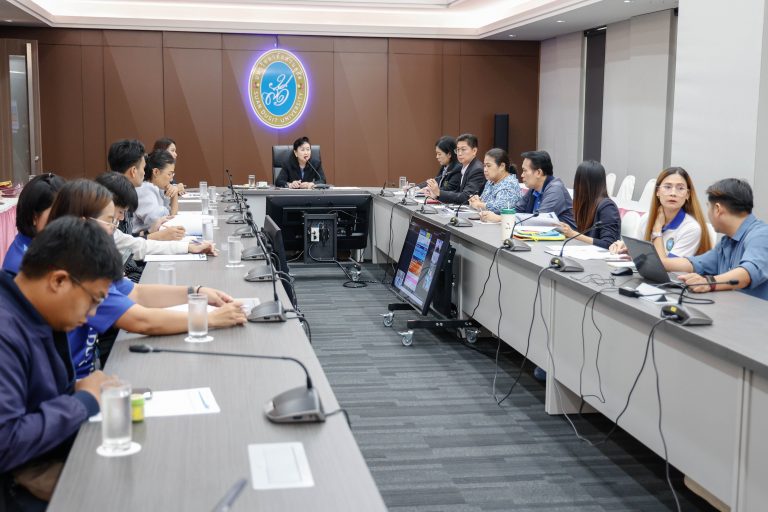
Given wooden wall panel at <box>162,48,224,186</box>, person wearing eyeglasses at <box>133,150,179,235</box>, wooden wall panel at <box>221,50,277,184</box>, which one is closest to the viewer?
person wearing eyeglasses at <box>133,150,179,235</box>

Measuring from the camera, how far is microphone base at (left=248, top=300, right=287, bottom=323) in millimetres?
2885

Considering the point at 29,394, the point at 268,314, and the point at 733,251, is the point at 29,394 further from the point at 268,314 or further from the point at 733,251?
the point at 733,251

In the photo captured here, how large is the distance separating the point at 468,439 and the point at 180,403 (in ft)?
6.46

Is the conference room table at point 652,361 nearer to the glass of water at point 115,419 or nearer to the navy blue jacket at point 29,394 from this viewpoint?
the glass of water at point 115,419

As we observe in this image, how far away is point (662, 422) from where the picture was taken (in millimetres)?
2984

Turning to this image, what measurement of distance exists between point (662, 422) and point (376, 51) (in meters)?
9.24

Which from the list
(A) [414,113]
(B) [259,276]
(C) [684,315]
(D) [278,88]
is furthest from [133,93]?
(C) [684,315]

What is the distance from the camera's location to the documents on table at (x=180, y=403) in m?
2.01

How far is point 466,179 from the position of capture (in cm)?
742

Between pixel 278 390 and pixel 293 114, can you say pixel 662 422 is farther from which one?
pixel 293 114

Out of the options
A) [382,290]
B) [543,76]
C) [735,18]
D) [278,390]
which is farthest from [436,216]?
[543,76]

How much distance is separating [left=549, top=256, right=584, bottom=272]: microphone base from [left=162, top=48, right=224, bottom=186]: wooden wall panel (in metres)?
8.07

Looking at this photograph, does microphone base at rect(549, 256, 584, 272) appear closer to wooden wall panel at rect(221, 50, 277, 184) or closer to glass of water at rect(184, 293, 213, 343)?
glass of water at rect(184, 293, 213, 343)

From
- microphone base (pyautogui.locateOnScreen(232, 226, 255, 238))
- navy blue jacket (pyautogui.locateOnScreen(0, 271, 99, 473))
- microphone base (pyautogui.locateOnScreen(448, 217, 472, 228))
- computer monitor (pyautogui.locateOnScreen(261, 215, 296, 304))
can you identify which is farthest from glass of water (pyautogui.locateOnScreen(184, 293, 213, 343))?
microphone base (pyautogui.locateOnScreen(448, 217, 472, 228))
